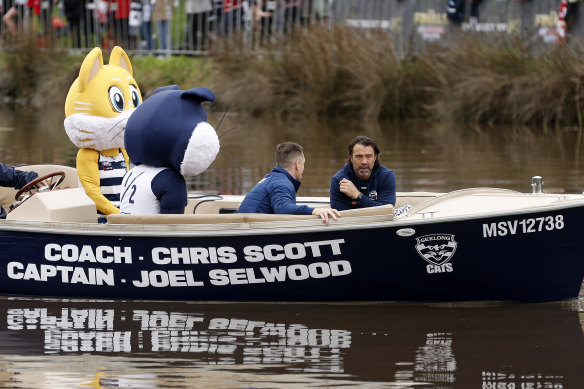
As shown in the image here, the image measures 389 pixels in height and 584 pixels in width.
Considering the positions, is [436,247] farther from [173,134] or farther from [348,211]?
[173,134]

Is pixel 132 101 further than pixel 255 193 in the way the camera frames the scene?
Yes

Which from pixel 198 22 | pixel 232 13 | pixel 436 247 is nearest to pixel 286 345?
pixel 436 247

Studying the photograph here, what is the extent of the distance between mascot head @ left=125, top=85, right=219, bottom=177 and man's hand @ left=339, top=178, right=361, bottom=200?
932mm

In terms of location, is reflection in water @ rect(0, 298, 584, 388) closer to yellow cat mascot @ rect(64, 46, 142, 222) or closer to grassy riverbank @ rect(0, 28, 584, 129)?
yellow cat mascot @ rect(64, 46, 142, 222)

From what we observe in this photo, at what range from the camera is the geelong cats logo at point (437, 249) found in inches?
312

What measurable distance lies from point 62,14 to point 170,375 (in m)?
22.0

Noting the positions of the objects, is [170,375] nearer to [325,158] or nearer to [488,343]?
[488,343]

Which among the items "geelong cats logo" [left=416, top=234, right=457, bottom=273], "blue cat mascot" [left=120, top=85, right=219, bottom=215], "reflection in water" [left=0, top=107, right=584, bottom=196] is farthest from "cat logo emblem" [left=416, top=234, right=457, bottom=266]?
"reflection in water" [left=0, top=107, right=584, bottom=196]

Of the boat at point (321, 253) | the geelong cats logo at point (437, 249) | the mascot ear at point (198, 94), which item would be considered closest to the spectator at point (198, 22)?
the mascot ear at point (198, 94)

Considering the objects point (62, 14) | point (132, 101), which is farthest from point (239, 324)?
point (62, 14)

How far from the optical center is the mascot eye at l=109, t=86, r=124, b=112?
31.7 ft

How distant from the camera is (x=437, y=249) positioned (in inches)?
314

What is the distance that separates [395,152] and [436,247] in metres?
9.78

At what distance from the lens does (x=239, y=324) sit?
8094 millimetres
